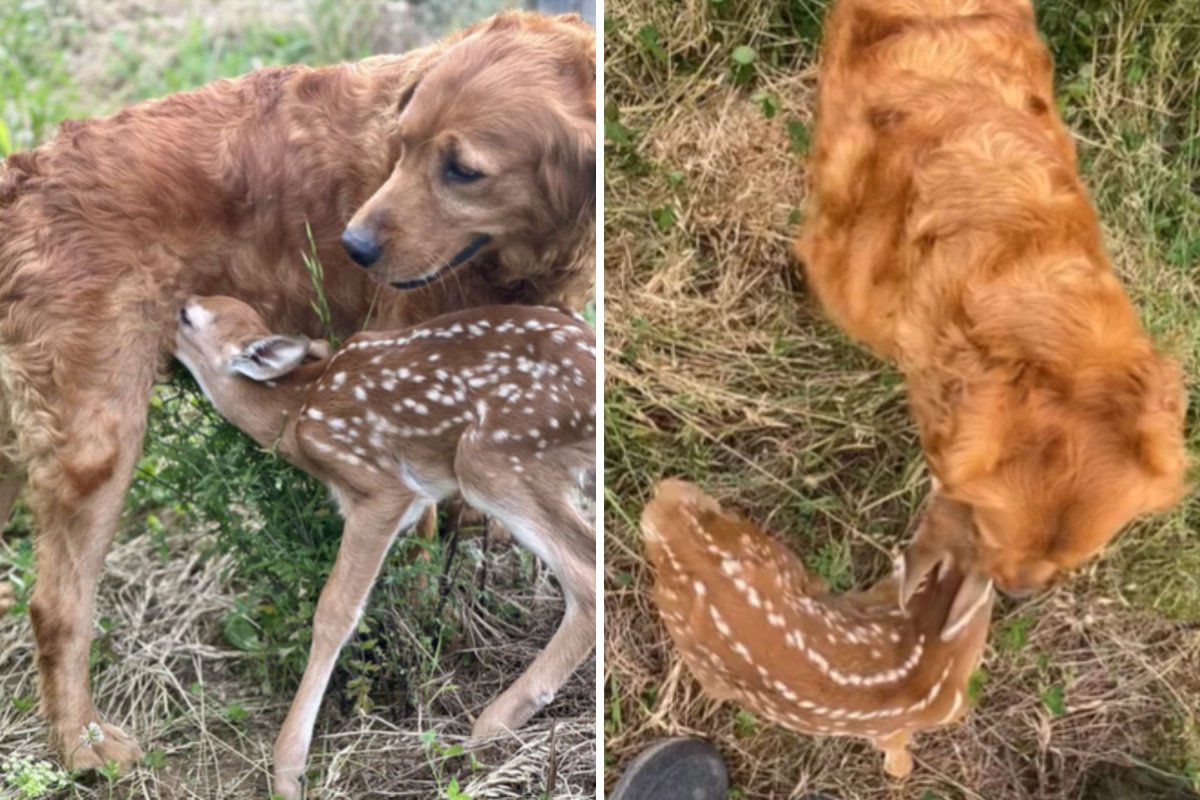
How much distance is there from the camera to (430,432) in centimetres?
243

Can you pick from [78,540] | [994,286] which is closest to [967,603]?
[994,286]

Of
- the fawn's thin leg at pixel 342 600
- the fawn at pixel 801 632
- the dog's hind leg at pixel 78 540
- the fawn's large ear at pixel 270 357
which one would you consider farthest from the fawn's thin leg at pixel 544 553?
the dog's hind leg at pixel 78 540

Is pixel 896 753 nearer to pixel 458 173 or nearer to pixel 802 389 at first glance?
pixel 802 389

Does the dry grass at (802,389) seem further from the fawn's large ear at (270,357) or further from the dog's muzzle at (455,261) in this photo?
the fawn's large ear at (270,357)

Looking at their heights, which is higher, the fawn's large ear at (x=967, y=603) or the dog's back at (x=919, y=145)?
the dog's back at (x=919, y=145)

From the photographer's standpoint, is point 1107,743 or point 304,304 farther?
point 1107,743

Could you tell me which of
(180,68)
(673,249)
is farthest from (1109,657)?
(180,68)

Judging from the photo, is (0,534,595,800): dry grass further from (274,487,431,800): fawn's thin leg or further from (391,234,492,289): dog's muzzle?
(391,234,492,289): dog's muzzle

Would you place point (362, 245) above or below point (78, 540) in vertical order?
above

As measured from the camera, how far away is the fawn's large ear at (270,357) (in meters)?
2.45

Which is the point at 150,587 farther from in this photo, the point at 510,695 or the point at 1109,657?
the point at 1109,657

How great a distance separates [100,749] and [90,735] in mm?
42

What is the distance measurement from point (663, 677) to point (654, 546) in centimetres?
29

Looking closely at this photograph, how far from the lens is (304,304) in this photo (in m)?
2.50
